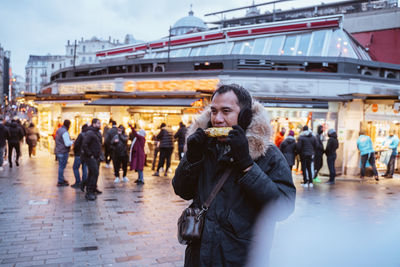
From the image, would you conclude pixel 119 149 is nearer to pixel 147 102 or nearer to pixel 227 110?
pixel 147 102

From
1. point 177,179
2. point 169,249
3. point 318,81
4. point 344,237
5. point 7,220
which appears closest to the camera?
point 177,179

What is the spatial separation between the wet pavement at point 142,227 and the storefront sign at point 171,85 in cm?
646

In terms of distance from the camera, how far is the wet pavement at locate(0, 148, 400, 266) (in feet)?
16.5

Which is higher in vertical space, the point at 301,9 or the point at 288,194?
the point at 301,9

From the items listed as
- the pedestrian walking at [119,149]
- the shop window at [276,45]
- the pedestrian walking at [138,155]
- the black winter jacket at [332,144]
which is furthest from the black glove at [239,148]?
the shop window at [276,45]

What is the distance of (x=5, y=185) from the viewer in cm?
995

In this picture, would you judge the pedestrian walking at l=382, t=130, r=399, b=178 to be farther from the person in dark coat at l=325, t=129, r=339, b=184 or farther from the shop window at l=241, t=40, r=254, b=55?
the shop window at l=241, t=40, r=254, b=55

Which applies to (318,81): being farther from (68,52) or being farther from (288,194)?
(68,52)

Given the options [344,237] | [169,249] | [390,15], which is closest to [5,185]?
[169,249]

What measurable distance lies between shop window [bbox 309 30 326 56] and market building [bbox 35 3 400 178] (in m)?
0.05

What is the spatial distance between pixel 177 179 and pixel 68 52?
4058 inches

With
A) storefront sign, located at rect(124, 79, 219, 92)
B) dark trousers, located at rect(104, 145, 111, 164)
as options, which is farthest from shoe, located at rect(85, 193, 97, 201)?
storefront sign, located at rect(124, 79, 219, 92)

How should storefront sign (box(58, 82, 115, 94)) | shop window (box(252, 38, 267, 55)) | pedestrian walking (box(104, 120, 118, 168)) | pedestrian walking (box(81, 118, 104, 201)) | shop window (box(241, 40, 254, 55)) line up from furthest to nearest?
1. shop window (box(241, 40, 254, 55))
2. shop window (box(252, 38, 267, 55))
3. storefront sign (box(58, 82, 115, 94))
4. pedestrian walking (box(104, 120, 118, 168))
5. pedestrian walking (box(81, 118, 104, 201))

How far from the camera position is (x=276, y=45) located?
759 inches
